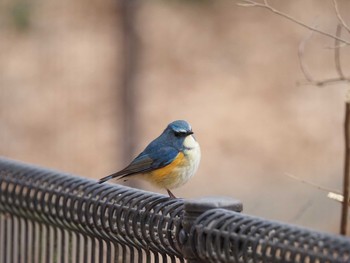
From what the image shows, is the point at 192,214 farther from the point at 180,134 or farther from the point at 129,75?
the point at 129,75

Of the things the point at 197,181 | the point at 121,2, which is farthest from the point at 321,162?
the point at 121,2

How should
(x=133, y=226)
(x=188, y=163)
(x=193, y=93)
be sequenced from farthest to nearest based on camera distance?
(x=193, y=93) → (x=188, y=163) → (x=133, y=226)

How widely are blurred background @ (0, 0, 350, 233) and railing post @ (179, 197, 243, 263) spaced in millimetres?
7824

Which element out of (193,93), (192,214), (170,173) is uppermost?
(192,214)

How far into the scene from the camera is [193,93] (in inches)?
575

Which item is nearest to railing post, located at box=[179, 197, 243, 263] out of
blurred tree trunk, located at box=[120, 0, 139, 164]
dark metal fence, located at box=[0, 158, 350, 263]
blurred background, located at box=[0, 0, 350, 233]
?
dark metal fence, located at box=[0, 158, 350, 263]

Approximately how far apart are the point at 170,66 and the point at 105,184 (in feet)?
37.1

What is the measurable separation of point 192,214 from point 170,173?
5.38 feet

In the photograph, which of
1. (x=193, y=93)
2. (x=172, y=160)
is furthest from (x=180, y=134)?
(x=193, y=93)

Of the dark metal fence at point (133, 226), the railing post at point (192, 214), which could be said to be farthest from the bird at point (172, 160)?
the railing post at point (192, 214)

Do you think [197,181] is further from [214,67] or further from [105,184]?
[105,184]

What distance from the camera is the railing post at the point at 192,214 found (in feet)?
11.2

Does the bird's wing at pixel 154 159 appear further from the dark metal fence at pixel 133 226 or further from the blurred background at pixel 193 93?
the blurred background at pixel 193 93

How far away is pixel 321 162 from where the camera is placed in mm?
13016
